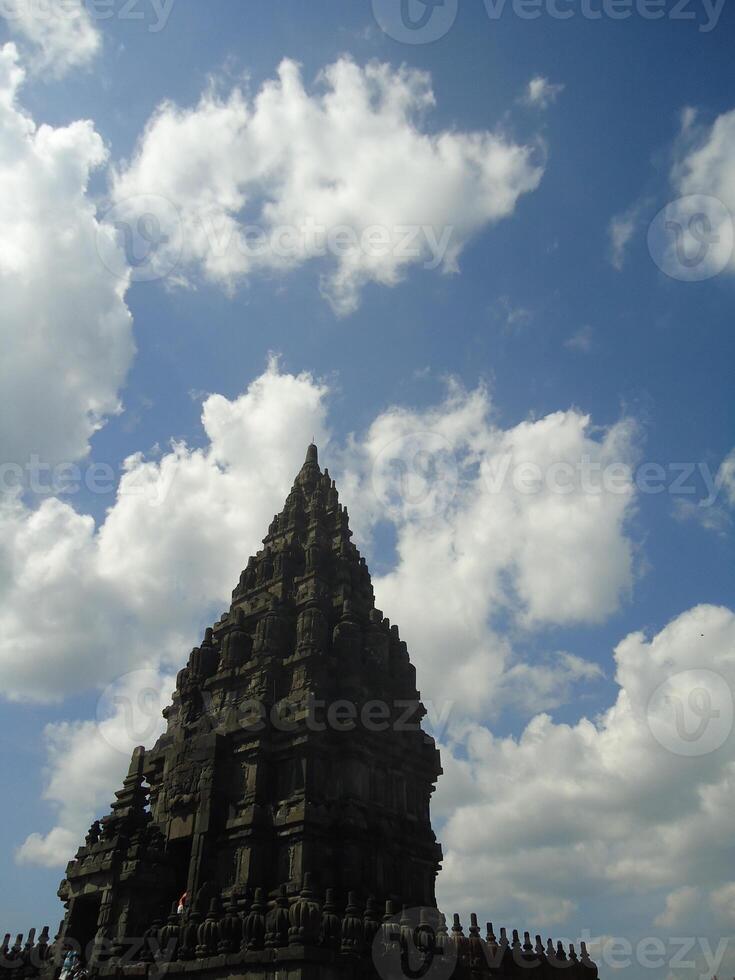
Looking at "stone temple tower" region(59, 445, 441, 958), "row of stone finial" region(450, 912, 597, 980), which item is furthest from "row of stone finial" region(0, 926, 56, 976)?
"row of stone finial" region(450, 912, 597, 980)

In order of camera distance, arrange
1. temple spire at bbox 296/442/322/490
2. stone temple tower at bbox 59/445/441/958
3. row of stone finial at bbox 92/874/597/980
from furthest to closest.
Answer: temple spire at bbox 296/442/322/490
stone temple tower at bbox 59/445/441/958
row of stone finial at bbox 92/874/597/980

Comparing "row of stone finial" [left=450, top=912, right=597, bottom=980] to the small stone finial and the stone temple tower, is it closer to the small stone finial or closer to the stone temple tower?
the stone temple tower

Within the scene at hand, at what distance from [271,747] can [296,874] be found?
16.4ft

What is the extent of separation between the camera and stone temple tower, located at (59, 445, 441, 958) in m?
27.8

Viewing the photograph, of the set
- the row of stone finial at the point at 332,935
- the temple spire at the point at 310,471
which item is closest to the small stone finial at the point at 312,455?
the temple spire at the point at 310,471

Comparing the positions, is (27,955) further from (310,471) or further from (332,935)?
(310,471)

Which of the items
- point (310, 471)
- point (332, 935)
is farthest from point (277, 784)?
point (310, 471)

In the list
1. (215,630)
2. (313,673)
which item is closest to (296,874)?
(313,673)

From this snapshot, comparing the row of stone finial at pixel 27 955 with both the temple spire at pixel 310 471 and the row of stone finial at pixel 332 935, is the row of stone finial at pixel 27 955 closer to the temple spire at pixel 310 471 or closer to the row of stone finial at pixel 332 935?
the row of stone finial at pixel 332 935

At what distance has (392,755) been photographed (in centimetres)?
3256

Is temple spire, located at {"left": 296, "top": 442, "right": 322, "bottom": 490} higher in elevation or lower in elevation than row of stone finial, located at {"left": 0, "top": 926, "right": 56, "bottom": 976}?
higher

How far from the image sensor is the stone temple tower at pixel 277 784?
91.1 ft

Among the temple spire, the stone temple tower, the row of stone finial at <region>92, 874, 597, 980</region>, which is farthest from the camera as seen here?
the temple spire

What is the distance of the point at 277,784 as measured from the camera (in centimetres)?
2995
